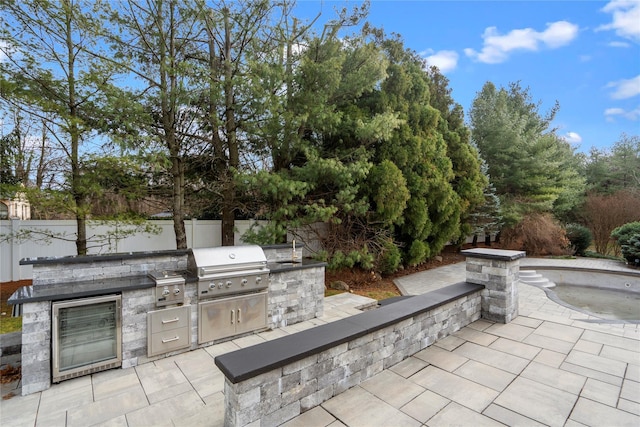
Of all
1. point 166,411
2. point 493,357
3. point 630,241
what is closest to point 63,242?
point 166,411

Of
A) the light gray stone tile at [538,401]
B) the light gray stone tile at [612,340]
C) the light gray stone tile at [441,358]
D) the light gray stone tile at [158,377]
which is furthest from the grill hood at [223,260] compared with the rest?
the light gray stone tile at [612,340]

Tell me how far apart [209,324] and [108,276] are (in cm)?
129


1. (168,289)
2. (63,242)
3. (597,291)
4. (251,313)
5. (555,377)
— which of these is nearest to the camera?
(555,377)

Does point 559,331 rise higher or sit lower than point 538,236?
lower

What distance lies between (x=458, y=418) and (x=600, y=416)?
1101 millimetres

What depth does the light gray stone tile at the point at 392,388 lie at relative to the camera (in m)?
2.45

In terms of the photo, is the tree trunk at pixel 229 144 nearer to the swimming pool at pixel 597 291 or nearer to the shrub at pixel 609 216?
the swimming pool at pixel 597 291

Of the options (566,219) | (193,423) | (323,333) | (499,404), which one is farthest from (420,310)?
(566,219)

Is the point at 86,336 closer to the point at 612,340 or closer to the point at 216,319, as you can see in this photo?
the point at 216,319

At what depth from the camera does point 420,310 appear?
3.25 meters

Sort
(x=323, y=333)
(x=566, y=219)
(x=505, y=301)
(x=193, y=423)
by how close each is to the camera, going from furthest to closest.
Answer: (x=566, y=219) < (x=505, y=301) < (x=323, y=333) < (x=193, y=423)

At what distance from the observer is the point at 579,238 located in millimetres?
12242

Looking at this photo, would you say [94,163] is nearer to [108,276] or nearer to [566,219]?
[108,276]

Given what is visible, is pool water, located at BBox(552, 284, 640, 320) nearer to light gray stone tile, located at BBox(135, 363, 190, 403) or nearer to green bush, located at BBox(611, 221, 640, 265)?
green bush, located at BBox(611, 221, 640, 265)
